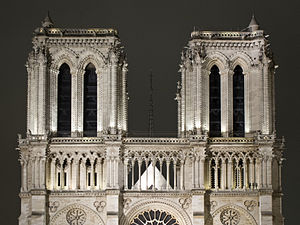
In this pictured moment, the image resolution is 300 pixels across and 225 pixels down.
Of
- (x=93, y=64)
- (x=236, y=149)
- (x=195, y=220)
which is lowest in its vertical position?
(x=195, y=220)

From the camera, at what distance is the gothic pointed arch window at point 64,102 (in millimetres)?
75688

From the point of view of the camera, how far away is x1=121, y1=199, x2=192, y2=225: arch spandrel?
73.6 meters

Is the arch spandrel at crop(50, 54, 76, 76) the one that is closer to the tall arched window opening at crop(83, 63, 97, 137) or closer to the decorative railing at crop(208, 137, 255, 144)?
the tall arched window opening at crop(83, 63, 97, 137)

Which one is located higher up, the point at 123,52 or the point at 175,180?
the point at 123,52

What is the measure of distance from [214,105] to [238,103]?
1.85 meters

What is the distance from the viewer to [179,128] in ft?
257

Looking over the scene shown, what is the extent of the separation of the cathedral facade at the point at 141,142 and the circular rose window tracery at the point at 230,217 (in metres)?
0.07

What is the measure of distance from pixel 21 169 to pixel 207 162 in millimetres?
13558

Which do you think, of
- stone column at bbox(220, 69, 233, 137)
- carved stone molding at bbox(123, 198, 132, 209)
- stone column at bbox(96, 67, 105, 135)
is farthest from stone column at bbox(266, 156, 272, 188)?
stone column at bbox(96, 67, 105, 135)

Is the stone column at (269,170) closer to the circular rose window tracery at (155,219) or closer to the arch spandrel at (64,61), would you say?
the circular rose window tracery at (155,219)

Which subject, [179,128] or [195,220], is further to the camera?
[179,128]

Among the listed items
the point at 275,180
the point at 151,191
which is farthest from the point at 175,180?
the point at 275,180

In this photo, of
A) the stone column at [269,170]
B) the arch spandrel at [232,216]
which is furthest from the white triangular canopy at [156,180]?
the stone column at [269,170]

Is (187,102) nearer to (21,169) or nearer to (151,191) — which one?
(151,191)
